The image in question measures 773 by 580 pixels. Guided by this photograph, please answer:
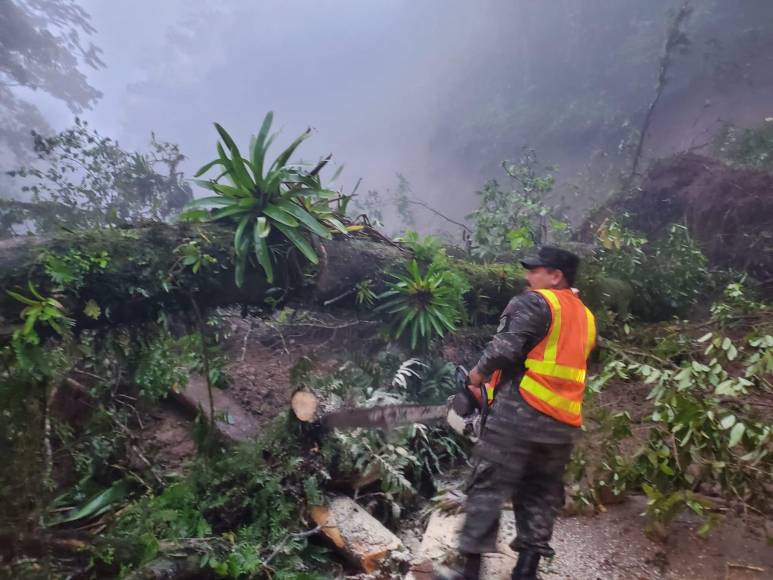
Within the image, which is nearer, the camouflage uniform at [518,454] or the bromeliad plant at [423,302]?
the camouflage uniform at [518,454]

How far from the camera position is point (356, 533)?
3.35 metres

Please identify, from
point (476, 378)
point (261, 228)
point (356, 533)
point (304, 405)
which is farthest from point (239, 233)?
point (356, 533)

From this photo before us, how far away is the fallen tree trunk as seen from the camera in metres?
3.43

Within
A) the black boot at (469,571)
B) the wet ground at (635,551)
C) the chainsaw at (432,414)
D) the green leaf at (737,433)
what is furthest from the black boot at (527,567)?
the green leaf at (737,433)

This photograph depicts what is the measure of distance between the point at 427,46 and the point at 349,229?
63.7 meters

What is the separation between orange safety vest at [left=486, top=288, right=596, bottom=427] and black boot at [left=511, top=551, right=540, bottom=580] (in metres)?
0.83

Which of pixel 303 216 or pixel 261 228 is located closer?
pixel 261 228

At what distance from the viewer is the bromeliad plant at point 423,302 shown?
5.44 metres

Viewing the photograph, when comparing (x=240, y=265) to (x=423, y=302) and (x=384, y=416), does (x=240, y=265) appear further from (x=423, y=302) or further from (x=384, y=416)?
(x=423, y=302)

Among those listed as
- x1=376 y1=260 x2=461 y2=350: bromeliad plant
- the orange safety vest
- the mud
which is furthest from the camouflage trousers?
the mud

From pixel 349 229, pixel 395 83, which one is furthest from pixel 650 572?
pixel 395 83

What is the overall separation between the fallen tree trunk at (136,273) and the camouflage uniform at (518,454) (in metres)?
2.77

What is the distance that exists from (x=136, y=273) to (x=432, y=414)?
296 centimetres

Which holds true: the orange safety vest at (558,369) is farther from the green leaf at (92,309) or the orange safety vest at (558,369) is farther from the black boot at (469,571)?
the green leaf at (92,309)
